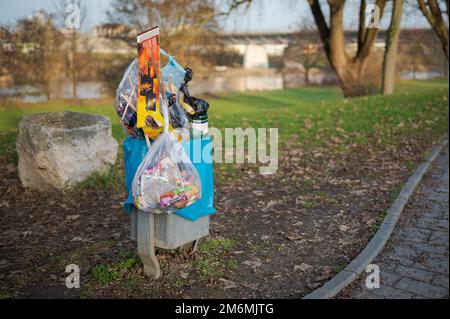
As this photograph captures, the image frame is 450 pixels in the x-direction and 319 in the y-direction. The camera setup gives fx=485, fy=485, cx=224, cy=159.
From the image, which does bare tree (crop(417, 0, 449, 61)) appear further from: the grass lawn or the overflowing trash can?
the overflowing trash can

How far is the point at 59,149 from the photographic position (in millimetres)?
6645

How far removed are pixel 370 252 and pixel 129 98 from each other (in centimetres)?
277

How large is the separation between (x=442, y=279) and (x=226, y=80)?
4458cm

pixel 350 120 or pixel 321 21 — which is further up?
pixel 321 21

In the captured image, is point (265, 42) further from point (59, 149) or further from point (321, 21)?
point (59, 149)

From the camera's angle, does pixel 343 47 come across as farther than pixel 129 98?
Yes

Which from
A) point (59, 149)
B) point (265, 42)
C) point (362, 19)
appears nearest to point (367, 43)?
point (362, 19)

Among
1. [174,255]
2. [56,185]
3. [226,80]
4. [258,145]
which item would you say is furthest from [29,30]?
[226,80]

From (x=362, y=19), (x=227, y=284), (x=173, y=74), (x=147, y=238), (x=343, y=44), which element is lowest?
(x=227, y=284)

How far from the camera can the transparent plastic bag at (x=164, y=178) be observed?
377cm

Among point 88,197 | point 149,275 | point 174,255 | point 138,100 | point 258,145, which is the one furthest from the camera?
point 258,145

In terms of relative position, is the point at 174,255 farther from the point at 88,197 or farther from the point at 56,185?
the point at 56,185

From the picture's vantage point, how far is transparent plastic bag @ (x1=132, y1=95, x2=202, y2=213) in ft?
12.4

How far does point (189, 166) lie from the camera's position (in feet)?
12.8
